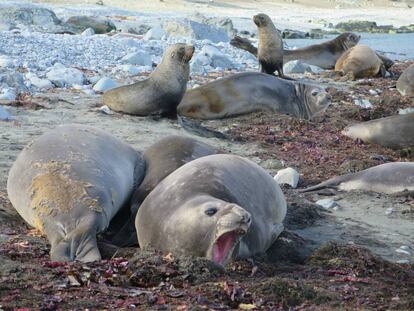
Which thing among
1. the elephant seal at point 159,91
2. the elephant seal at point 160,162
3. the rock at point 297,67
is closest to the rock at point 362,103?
the elephant seal at point 159,91

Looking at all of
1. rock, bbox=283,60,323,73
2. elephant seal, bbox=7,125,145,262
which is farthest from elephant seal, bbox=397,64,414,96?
elephant seal, bbox=7,125,145,262

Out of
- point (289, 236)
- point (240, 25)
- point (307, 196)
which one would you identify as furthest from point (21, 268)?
point (240, 25)

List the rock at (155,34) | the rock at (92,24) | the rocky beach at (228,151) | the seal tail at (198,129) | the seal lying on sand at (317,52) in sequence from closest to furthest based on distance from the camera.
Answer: the rocky beach at (228,151) < the seal tail at (198,129) < the seal lying on sand at (317,52) < the rock at (155,34) < the rock at (92,24)

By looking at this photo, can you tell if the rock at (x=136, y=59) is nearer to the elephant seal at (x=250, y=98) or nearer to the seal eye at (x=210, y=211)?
the elephant seal at (x=250, y=98)

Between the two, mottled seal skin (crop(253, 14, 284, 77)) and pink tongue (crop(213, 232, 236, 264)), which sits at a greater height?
pink tongue (crop(213, 232, 236, 264))

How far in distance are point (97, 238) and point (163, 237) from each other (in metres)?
0.49

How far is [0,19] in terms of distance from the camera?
53.7ft

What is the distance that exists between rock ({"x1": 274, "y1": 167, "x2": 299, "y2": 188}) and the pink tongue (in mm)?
2559

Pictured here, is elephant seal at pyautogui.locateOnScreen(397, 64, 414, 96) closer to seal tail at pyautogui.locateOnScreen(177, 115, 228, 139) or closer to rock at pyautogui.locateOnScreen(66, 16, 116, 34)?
seal tail at pyautogui.locateOnScreen(177, 115, 228, 139)

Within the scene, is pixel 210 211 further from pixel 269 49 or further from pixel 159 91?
pixel 269 49

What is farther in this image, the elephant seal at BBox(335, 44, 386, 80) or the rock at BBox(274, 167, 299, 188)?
the elephant seal at BBox(335, 44, 386, 80)

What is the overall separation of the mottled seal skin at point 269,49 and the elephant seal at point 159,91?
331 centimetres

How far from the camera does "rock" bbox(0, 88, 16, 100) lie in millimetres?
8398

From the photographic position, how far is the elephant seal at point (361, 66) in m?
13.6
